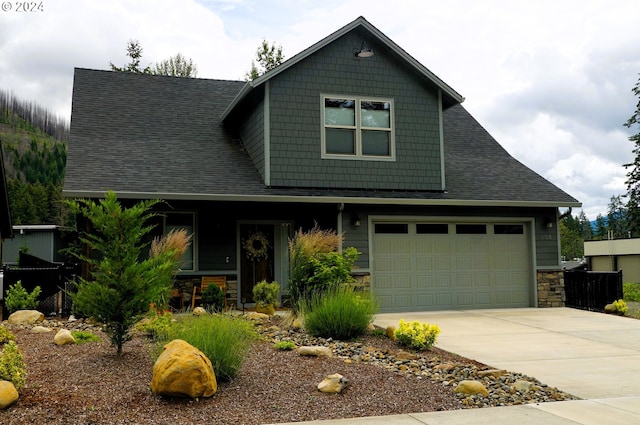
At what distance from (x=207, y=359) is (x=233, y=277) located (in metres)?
7.08

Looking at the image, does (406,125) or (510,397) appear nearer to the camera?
(510,397)

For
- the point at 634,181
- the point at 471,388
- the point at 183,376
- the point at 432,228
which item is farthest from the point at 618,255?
the point at 183,376

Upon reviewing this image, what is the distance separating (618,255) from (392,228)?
20.2 metres

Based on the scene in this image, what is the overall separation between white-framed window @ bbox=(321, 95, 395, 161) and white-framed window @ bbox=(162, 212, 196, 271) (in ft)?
10.2

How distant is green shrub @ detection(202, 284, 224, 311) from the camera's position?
11.5m

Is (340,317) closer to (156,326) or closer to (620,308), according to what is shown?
(156,326)

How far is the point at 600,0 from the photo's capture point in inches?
477

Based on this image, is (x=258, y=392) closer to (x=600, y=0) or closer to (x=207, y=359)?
(x=207, y=359)

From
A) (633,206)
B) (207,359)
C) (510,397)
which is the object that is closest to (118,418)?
(207,359)

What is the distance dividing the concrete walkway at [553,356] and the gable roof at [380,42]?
5.00 metres

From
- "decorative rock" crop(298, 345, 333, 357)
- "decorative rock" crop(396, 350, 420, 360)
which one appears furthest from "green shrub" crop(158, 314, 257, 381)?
"decorative rock" crop(396, 350, 420, 360)

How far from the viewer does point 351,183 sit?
1307cm

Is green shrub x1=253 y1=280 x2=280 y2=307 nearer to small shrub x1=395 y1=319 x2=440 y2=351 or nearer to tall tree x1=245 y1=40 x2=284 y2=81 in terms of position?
small shrub x1=395 y1=319 x2=440 y2=351

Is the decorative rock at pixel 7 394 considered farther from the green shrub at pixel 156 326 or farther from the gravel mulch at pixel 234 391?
the green shrub at pixel 156 326
